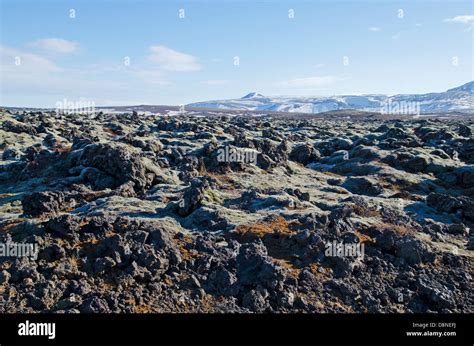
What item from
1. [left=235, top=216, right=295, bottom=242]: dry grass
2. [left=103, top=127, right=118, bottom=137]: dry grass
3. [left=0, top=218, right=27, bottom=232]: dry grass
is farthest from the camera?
[left=103, top=127, right=118, bottom=137]: dry grass

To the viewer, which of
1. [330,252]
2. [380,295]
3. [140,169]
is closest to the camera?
[380,295]

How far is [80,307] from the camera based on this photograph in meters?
14.0

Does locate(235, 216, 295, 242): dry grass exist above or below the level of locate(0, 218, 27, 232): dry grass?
below

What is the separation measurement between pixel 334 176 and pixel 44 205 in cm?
2439

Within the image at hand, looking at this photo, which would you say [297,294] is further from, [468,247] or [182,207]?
[468,247]

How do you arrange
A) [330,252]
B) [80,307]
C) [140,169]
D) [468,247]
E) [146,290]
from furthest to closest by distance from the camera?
[140,169]
[468,247]
[330,252]
[146,290]
[80,307]

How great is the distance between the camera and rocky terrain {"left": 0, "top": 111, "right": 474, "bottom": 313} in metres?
15.5

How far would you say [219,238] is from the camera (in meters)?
19.7

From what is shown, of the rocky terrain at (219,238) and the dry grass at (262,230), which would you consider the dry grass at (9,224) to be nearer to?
the rocky terrain at (219,238)

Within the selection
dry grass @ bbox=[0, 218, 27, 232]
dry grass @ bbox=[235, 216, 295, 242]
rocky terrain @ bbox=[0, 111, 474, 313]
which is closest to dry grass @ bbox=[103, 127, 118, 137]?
rocky terrain @ bbox=[0, 111, 474, 313]

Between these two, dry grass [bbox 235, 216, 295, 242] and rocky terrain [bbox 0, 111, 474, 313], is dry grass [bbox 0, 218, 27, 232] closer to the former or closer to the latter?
rocky terrain [bbox 0, 111, 474, 313]

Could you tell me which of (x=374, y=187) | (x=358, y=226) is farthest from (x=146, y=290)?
(x=374, y=187)
